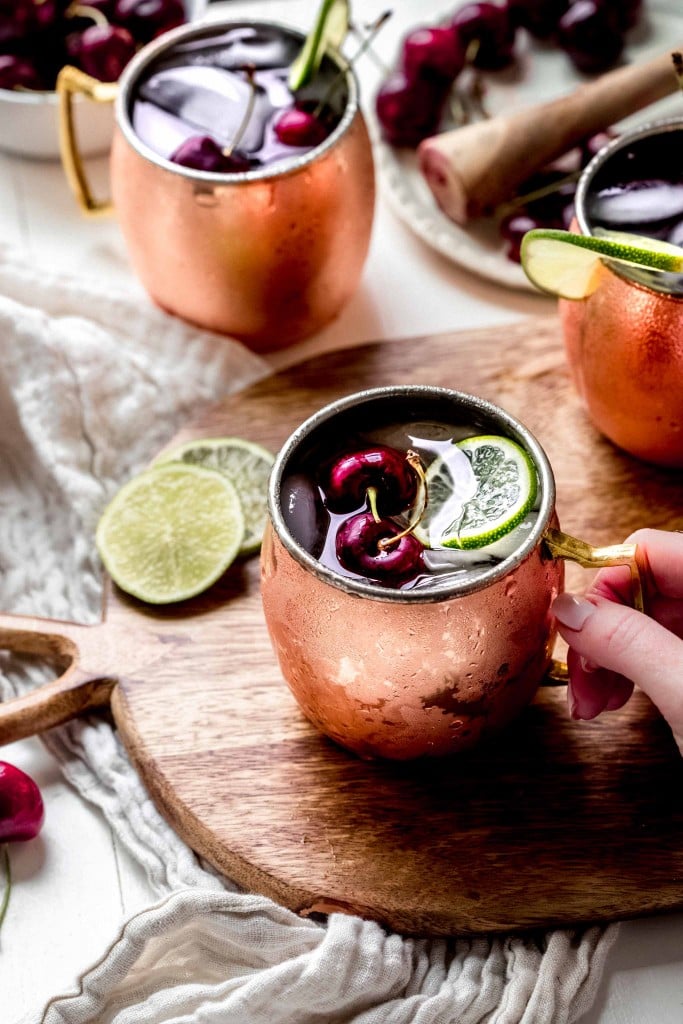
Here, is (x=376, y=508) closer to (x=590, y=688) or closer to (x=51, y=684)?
(x=590, y=688)

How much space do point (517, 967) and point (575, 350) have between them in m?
0.59

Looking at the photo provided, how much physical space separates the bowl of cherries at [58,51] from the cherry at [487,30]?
36 centimetres

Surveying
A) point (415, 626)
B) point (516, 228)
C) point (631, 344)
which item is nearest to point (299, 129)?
point (516, 228)

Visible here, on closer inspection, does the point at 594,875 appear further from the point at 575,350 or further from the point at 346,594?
the point at 575,350

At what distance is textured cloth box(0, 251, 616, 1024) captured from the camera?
100 centimetres

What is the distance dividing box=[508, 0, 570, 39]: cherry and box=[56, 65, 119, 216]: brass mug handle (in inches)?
22.1

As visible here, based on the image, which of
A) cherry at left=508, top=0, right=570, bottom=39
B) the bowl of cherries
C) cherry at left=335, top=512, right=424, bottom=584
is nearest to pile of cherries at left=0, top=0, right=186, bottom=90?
the bowl of cherries

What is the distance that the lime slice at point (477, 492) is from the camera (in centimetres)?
96

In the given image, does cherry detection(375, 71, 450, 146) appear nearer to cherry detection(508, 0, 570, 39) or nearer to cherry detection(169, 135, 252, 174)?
cherry detection(508, 0, 570, 39)

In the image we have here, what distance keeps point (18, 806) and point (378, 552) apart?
417 mm

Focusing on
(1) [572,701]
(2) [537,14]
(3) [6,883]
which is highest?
(2) [537,14]

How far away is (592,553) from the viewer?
96 centimetres

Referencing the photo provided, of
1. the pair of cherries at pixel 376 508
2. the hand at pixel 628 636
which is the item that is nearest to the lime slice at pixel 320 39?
the pair of cherries at pixel 376 508

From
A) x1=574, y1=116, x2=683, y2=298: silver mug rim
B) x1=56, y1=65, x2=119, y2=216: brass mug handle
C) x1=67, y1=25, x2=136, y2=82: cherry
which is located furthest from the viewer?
x1=67, y1=25, x2=136, y2=82: cherry
